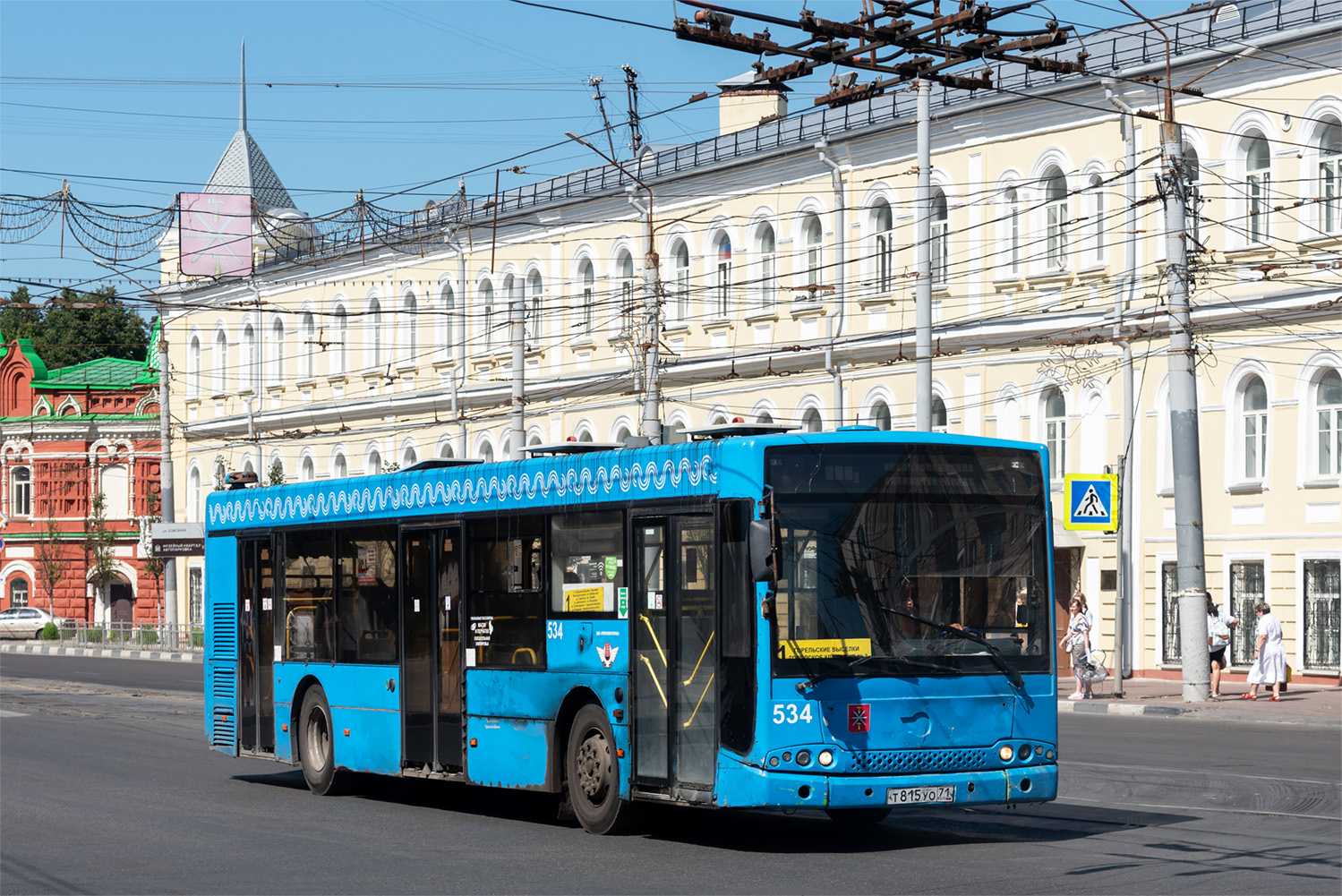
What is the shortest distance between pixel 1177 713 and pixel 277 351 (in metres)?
41.4


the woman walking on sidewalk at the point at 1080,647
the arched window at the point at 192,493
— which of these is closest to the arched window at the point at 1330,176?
the woman walking on sidewalk at the point at 1080,647

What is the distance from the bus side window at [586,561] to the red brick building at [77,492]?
222 ft

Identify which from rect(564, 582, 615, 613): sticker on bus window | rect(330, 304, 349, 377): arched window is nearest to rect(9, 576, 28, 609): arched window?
rect(330, 304, 349, 377): arched window

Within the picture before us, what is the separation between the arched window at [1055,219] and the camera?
38469 millimetres

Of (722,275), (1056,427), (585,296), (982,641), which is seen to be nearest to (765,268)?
(722,275)

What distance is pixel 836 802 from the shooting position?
40.4 feet

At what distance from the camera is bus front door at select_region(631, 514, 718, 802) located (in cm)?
1282

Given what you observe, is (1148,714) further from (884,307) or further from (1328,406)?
(884,307)

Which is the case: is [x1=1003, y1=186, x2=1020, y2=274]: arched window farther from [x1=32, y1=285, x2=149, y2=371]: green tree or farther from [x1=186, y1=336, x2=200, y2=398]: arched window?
[x1=32, y1=285, x2=149, y2=371]: green tree

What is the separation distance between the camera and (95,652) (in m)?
60.7

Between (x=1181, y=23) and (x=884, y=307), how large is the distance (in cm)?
902

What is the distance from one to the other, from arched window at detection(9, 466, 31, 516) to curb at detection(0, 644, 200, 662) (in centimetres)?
1698

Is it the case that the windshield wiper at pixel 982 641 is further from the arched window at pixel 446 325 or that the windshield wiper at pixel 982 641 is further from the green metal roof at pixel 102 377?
the green metal roof at pixel 102 377

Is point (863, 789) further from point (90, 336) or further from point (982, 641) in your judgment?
point (90, 336)
